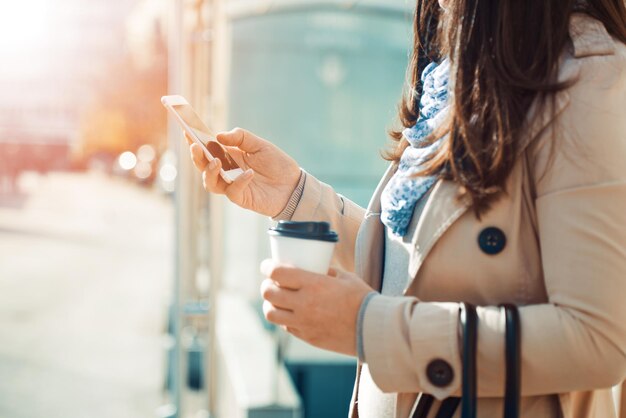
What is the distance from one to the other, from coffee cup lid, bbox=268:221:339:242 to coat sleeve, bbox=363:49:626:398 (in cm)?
14

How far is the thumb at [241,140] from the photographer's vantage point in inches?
73.3

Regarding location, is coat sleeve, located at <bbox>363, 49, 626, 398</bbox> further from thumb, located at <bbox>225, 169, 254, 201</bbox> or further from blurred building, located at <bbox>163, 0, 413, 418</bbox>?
blurred building, located at <bbox>163, 0, 413, 418</bbox>

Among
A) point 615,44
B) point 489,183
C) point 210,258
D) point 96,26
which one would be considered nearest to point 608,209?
point 489,183

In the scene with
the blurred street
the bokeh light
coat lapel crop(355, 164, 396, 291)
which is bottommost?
the bokeh light

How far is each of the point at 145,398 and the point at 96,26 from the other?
5641cm

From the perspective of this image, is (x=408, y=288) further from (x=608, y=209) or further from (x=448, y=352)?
(x=608, y=209)

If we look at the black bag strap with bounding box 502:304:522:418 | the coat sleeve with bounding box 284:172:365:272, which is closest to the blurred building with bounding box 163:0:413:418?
the coat sleeve with bounding box 284:172:365:272

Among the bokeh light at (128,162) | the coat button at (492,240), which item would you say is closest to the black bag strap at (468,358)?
the coat button at (492,240)

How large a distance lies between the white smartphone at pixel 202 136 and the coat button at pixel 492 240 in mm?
652

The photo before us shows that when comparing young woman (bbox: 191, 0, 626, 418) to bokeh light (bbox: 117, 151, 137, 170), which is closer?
young woman (bbox: 191, 0, 626, 418)

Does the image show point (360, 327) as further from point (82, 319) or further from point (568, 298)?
point (82, 319)

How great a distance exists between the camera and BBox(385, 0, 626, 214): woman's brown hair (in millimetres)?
1295

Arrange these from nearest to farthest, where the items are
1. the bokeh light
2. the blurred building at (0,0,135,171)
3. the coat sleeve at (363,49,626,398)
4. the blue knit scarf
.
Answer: the coat sleeve at (363,49,626,398) → the blue knit scarf → the blurred building at (0,0,135,171) → the bokeh light

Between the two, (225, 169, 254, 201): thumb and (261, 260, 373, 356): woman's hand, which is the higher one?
(225, 169, 254, 201): thumb
